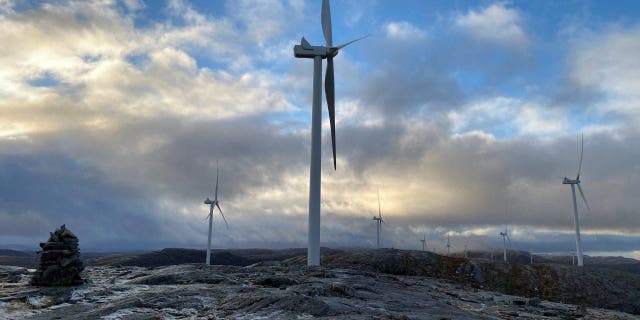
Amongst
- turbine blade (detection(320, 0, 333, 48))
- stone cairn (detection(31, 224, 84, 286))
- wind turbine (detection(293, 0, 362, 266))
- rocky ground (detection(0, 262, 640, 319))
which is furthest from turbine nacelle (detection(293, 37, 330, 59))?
stone cairn (detection(31, 224, 84, 286))

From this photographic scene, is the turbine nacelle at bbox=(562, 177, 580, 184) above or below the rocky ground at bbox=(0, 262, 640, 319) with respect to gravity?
above

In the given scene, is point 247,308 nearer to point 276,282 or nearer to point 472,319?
point 276,282

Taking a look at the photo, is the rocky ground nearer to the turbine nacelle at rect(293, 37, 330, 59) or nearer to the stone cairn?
the stone cairn

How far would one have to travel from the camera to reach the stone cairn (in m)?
31.9

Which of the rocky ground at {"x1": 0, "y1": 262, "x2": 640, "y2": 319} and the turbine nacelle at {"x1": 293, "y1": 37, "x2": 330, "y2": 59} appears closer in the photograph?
the rocky ground at {"x1": 0, "y1": 262, "x2": 640, "y2": 319}

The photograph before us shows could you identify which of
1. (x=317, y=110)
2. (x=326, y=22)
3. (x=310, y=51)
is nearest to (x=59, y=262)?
(x=317, y=110)

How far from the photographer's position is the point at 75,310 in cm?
2283

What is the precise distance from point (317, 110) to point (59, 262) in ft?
89.6

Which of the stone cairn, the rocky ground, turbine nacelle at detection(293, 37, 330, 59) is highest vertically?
turbine nacelle at detection(293, 37, 330, 59)

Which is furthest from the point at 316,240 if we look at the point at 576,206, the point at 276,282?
the point at 576,206

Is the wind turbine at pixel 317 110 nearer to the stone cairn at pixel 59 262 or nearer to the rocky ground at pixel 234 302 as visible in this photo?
the rocky ground at pixel 234 302

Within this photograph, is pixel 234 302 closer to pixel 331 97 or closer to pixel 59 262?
pixel 59 262

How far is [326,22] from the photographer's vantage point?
190 ft

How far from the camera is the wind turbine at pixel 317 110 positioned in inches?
1794
